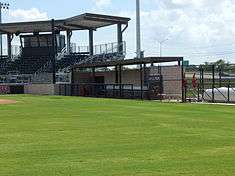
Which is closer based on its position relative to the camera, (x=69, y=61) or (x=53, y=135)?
(x=53, y=135)

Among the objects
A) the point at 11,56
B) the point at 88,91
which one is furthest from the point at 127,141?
the point at 11,56

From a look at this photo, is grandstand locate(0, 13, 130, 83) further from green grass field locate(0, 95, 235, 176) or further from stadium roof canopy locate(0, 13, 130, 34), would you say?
green grass field locate(0, 95, 235, 176)

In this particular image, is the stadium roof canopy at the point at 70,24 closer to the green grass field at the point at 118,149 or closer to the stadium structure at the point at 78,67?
the stadium structure at the point at 78,67

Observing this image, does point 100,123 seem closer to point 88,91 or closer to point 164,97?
point 164,97

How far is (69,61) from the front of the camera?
7438cm

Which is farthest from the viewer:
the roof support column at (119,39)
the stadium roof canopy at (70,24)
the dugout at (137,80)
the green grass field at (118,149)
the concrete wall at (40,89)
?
the roof support column at (119,39)

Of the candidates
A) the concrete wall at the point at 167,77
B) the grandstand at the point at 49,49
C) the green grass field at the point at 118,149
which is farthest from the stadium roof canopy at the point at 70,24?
the green grass field at the point at 118,149

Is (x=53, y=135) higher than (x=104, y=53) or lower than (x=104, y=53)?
lower

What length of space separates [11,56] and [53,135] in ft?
220

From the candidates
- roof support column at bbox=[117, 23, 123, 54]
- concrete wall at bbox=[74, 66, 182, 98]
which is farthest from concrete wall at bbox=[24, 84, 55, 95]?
roof support column at bbox=[117, 23, 123, 54]

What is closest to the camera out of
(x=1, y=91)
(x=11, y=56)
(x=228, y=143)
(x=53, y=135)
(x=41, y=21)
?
(x=228, y=143)

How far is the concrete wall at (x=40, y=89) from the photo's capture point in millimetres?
60812

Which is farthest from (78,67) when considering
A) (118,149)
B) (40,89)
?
(118,149)

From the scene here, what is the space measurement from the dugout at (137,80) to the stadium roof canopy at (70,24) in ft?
26.3
